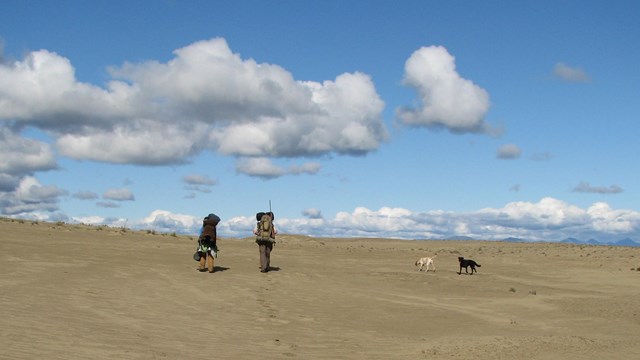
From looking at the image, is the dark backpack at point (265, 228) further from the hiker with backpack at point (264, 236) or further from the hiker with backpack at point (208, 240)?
the hiker with backpack at point (208, 240)

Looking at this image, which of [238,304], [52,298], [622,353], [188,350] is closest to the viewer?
[188,350]

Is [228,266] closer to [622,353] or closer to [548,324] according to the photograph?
[548,324]

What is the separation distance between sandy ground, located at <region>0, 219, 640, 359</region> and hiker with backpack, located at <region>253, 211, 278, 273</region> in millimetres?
890

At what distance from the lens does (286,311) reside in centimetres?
1501

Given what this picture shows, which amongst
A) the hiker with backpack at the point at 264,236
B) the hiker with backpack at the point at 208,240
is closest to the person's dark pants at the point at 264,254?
the hiker with backpack at the point at 264,236

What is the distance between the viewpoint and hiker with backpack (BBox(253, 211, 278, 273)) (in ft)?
78.0

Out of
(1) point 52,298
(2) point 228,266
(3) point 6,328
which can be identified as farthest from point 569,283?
(3) point 6,328

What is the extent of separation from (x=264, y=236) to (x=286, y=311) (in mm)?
8918

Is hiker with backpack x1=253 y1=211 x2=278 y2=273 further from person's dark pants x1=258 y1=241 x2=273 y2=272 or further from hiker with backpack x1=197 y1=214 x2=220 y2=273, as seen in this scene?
hiker with backpack x1=197 y1=214 x2=220 y2=273

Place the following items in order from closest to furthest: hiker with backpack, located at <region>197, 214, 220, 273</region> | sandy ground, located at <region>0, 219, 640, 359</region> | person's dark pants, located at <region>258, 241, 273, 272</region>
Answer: sandy ground, located at <region>0, 219, 640, 359</region> → hiker with backpack, located at <region>197, 214, 220, 273</region> → person's dark pants, located at <region>258, 241, 273, 272</region>

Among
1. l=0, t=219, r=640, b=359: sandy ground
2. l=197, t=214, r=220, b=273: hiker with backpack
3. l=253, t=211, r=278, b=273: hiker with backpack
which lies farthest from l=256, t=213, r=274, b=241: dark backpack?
l=197, t=214, r=220, b=273: hiker with backpack

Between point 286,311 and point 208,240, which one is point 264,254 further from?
point 286,311

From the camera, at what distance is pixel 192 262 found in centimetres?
2570

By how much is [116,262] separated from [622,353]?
16790 millimetres
